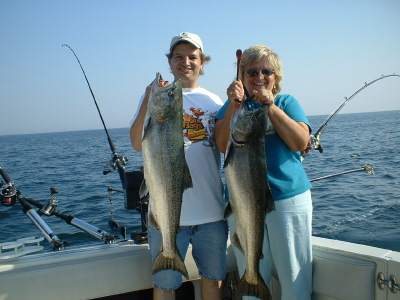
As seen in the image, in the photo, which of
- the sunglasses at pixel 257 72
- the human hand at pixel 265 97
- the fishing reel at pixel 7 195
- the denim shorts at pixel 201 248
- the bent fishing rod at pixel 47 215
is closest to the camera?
the human hand at pixel 265 97

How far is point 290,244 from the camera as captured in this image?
9.90 feet

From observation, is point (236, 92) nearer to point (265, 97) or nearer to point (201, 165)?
point (265, 97)

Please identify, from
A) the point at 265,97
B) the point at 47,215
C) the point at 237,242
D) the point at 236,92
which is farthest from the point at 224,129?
the point at 47,215

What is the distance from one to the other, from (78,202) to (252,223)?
11.8 metres

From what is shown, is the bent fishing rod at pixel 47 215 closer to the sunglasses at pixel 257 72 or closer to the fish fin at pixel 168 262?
the fish fin at pixel 168 262

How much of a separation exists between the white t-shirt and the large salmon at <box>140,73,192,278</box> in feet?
1.08

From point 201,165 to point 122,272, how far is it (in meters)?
1.41

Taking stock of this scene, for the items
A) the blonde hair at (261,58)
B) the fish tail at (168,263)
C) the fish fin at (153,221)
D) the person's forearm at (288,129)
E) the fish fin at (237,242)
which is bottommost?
the fish tail at (168,263)

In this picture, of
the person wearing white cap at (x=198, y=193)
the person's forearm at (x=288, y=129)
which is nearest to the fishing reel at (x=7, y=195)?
the person wearing white cap at (x=198, y=193)

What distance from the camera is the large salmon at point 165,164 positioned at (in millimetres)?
2848

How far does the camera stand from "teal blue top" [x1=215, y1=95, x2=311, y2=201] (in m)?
2.98

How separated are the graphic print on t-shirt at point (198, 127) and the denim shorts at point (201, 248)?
82 centimetres

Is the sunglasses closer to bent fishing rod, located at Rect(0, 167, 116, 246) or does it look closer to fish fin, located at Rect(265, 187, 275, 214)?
fish fin, located at Rect(265, 187, 275, 214)

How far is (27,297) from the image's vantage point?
10.7ft
